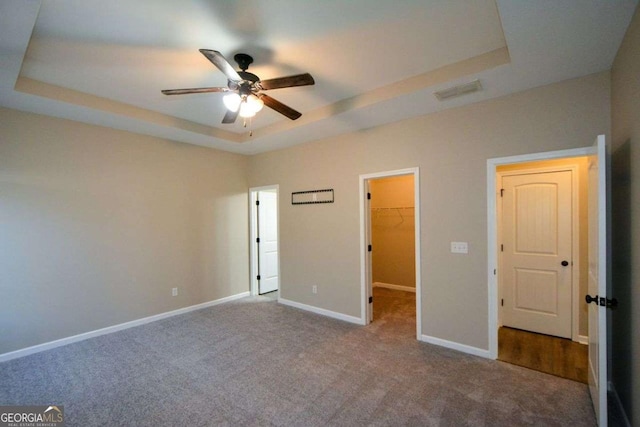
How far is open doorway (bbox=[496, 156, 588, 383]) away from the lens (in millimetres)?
3104

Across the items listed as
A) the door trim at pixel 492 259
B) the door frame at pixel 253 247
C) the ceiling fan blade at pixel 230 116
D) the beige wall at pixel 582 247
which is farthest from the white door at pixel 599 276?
the door frame at pixel 253 247

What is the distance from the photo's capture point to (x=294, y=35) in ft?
6.73

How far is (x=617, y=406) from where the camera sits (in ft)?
6.93

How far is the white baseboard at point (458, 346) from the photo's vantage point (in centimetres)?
288

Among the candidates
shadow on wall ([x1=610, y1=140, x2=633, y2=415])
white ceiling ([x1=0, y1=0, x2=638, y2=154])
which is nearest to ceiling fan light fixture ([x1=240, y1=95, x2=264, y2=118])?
white ceiling ([x1=0, y1=0, x2=638, y2=154])

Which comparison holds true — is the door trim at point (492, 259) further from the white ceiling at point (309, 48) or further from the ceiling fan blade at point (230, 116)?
the ceiling fan blade at point (230, 116)

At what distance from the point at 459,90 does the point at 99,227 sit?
14.8 feet

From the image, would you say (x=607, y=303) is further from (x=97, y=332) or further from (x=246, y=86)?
(x=97, y=332)

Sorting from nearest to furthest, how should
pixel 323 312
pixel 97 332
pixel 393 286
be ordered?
pixel 97 332 < pixel 323 312 < pixel 393 286

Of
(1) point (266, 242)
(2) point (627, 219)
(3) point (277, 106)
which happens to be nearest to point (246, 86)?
(3) point (277, 106)

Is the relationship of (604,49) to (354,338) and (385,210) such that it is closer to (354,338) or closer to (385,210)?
(354,338)

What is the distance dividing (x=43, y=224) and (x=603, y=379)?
5.31 metres

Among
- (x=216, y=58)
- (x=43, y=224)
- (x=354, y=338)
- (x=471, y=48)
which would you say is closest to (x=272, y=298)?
(x=354, y=338)

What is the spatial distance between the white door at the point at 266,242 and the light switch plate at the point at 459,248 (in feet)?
11.1
